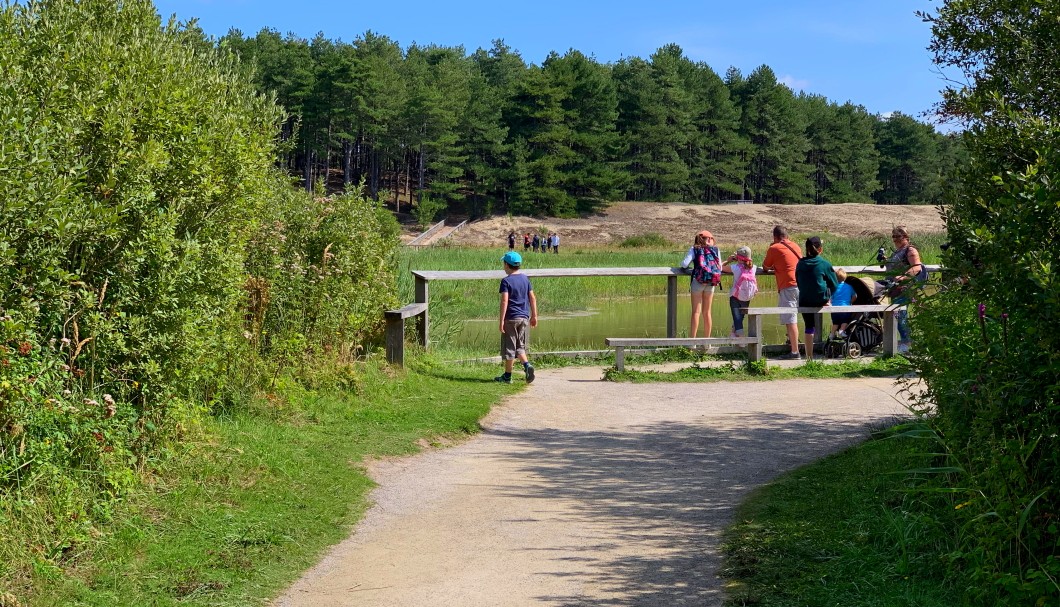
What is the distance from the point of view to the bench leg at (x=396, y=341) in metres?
11.8

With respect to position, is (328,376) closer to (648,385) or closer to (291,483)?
(291,483)

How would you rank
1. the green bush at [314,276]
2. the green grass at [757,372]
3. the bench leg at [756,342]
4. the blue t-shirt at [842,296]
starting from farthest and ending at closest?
1. the blue t-shirt at [842,296]
2. the bench leg at [756,342]
3. the green grass at [757,372]
4. the green bush at [314,276]

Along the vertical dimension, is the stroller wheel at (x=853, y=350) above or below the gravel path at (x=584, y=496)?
above

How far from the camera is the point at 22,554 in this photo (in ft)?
15.7

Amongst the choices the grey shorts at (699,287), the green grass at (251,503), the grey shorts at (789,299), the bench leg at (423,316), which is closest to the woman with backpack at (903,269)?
the grey shorts at (789,299)

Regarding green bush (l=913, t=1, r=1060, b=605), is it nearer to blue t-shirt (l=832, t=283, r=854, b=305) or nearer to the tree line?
blue t-shirt (l=832, t=283, r=854, b=305)

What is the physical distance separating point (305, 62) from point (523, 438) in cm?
8581

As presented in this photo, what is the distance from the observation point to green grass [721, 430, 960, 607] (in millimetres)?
4977

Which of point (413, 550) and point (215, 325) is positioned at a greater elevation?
point (215, 325)

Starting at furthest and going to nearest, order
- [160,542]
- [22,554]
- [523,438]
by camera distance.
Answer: [523,438]
[160,542]
[22,554]

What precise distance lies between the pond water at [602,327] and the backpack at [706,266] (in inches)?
91.7

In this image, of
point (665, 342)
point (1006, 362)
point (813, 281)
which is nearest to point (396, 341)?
point (665, 342)

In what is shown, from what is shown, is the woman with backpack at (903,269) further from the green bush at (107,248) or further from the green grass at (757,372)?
the green bush at (107,248)

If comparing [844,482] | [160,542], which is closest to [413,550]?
[160,542]
